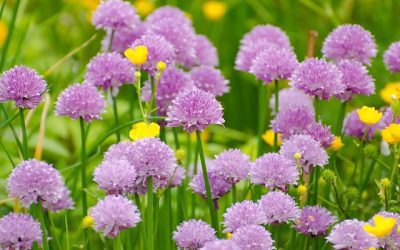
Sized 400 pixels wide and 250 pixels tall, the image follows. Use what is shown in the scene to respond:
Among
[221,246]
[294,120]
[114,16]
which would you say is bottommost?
[221,246]

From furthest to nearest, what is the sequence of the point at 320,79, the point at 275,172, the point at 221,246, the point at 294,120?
the point at 294,120 < the point at 320,79 < the point at 275,172 < the point at 221,246

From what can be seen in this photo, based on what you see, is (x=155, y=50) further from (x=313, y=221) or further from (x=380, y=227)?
(x=380, y=227)

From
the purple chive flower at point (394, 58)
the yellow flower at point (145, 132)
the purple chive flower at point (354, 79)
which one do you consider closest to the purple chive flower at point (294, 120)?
the purple chive flower at point (354, 79)

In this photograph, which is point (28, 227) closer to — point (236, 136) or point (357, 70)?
point (357, 70)

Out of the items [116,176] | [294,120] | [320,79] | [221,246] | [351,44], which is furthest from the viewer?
[351,44]

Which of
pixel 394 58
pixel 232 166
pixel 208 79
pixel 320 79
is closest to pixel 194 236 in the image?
pixel 232 166

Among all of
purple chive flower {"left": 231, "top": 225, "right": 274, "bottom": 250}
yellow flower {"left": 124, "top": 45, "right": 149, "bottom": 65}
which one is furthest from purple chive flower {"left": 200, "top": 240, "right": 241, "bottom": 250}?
yellow flower {"left": 124, "top": 45, "right": 149, "bottom": 65}

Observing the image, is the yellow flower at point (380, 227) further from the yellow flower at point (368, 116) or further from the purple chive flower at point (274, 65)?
the purple chive flower at point (274, 65)
